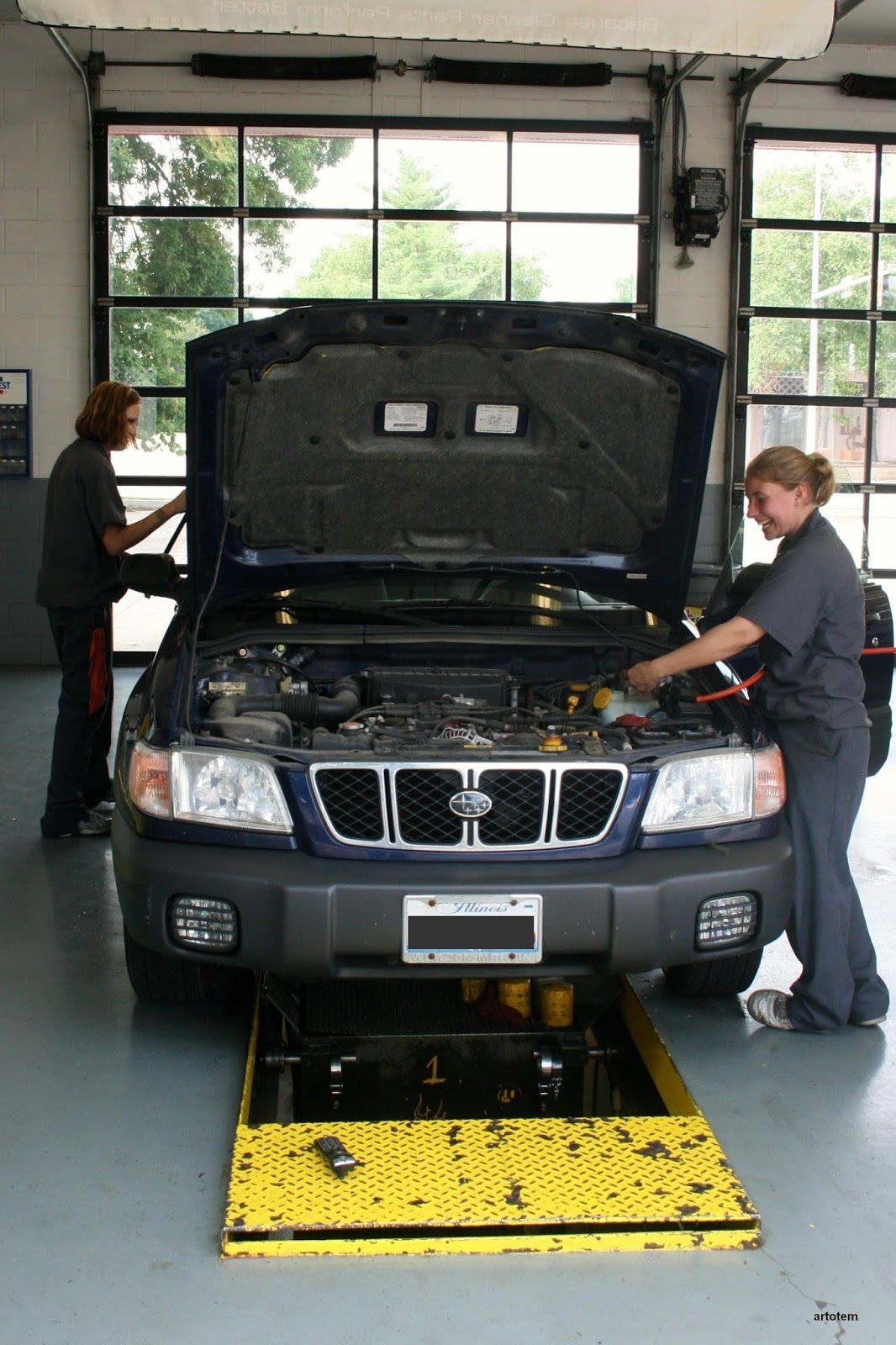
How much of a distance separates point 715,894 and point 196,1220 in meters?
1.31

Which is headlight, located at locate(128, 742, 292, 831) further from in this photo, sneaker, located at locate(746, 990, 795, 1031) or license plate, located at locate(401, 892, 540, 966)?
sneaker, located at locate(746, 990, 795, 1031)

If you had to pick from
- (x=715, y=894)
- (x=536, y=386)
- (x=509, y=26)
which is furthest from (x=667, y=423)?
(x=509, y=26)

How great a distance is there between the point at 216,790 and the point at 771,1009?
1.60 m

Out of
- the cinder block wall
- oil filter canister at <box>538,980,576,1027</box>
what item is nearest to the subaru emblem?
oil filter canister at <box>538,980,576,1027</box>

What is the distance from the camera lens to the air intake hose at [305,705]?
3.52 m

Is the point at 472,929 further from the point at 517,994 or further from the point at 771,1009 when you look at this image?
the point at 771,1009

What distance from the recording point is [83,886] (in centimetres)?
464

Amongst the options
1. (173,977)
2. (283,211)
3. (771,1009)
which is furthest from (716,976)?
(283,211)

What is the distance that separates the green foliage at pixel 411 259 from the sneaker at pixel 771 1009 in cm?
728

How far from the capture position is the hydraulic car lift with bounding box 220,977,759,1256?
8.14ft

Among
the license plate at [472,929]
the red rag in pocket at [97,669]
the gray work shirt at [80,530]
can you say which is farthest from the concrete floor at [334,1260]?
the gray work shirt at [80,530]

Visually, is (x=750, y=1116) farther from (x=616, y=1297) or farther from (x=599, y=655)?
(x=599, y=655)

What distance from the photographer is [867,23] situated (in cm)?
948

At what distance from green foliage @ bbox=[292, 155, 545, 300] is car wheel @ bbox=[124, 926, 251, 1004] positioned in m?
7.26
